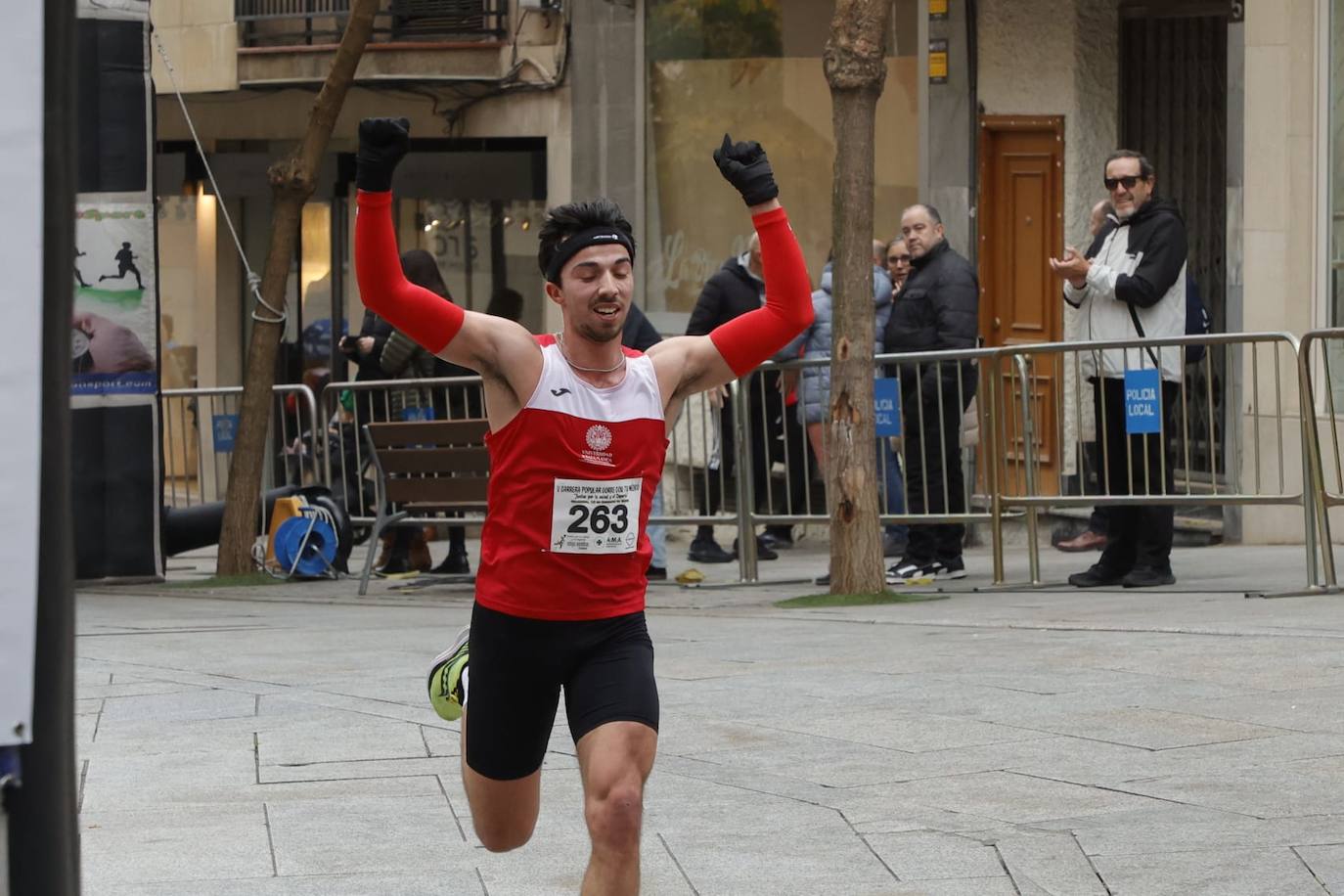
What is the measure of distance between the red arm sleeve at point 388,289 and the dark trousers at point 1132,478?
666 centimetres

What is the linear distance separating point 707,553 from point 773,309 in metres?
9.06

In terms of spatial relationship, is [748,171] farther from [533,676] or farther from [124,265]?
[124,265]

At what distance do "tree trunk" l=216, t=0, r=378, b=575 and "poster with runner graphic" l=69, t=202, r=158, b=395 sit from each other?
700 millimetres

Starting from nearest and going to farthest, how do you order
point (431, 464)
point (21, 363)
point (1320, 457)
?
point (21, 363) → point (1320, 457) → point (431, 464)

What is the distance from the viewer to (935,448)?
11.7 meters

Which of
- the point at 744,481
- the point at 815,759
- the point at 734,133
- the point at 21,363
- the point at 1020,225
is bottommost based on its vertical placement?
the point at 815,759

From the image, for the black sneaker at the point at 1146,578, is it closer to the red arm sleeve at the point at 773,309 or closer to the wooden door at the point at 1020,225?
the wooden door at the point at 1020,225

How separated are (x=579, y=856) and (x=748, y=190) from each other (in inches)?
68.3

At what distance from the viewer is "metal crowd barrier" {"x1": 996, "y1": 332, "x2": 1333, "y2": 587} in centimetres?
1059

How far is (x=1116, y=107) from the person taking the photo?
15.2m

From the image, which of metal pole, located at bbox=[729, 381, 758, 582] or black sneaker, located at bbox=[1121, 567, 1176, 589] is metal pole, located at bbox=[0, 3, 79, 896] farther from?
metal pole, located at bbox=[729, 381, 758, 582]

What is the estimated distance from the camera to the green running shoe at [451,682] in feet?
16.5

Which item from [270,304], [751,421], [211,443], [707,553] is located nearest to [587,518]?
[751,421]

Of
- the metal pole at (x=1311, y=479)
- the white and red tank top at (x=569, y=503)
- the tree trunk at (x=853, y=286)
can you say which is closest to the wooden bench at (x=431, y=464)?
the tree trunk at (x=853, y=286)
